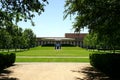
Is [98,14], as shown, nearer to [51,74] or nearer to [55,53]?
[51,74]

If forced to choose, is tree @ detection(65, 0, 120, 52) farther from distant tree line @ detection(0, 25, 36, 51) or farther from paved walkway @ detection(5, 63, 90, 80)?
distant tree line @ detection(0, 25, 36, 51)

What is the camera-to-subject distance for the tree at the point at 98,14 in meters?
17.2

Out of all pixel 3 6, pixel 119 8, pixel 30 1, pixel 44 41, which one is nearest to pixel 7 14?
pixel 3 6

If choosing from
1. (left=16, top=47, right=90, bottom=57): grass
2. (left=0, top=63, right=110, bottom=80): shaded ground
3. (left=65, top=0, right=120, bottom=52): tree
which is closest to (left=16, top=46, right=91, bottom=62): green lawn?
(left=16, top=47, right=90, bottom=57): grass

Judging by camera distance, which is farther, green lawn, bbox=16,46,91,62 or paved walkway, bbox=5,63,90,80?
green lawn, bbox=16,46,91,62

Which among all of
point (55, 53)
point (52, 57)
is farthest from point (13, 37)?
point (55, 53)

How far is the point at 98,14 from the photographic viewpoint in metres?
17.8

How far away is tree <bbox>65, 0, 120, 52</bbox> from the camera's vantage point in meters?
17.2

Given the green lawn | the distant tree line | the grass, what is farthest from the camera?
the grass

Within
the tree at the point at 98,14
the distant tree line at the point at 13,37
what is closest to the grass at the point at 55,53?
the distant tree line at the point at 13,37

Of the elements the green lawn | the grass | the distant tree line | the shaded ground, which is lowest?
the shaded ground

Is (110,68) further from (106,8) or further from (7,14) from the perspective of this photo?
(7,14)

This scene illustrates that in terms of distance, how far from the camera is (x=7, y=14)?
18844mm

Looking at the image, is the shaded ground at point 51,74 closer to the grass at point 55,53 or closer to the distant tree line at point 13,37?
the distant tree line at point 13,37
